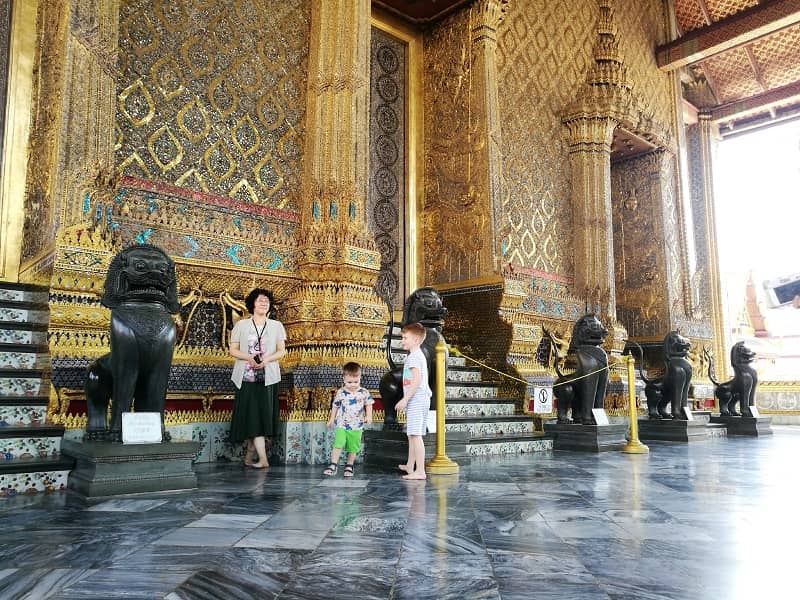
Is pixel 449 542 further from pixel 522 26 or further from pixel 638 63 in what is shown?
pixel 638 63

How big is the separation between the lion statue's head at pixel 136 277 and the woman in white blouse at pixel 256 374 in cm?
103

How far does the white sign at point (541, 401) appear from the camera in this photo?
22.9ft

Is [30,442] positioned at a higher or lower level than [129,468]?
higher

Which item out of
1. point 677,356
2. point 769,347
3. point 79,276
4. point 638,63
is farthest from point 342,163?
point 769,347

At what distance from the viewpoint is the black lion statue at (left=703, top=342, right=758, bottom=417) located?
9516 millimetres

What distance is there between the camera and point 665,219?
11641 millimetres

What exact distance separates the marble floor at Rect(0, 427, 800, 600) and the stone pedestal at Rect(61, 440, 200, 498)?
114 mm

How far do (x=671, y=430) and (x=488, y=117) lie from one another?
4571 mm

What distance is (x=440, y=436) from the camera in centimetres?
471

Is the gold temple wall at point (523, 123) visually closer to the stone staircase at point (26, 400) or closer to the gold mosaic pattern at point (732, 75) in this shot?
the gold mosaic pattern at point (732, 75)

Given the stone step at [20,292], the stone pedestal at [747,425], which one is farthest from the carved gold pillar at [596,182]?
the stone step at [20,292]

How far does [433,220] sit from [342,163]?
2747 mm

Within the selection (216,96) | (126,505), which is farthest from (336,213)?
(126,505)

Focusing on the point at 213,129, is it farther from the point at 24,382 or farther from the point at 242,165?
the point at 24,382
